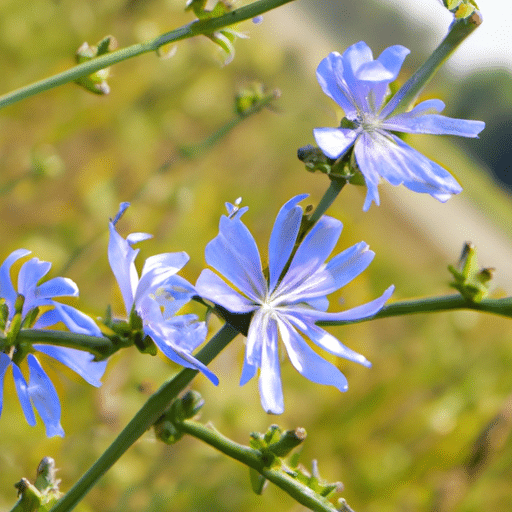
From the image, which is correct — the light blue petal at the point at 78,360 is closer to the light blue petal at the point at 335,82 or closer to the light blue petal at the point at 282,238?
the light blue petal at the point at 282,238

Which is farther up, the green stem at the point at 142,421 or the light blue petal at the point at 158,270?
the light blue petal at the point at 158,270

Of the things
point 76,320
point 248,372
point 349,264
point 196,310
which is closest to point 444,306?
point 349,264

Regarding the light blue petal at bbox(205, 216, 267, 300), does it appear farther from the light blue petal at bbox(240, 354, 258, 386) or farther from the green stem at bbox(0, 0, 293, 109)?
the green stem at bbox(0, 0, 293, 109)

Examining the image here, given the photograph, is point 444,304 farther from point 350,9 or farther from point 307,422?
point 350,9

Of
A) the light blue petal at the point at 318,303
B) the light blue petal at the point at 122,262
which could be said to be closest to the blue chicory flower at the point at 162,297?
the light blue petal at the point at 122,262

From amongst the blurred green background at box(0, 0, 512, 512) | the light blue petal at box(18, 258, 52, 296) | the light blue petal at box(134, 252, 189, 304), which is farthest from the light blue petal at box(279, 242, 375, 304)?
the blurred green background at box(0, 0, 512, 512)

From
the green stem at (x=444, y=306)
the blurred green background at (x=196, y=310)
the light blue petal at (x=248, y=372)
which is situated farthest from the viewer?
the blurred green background at (x=196, y=310)
